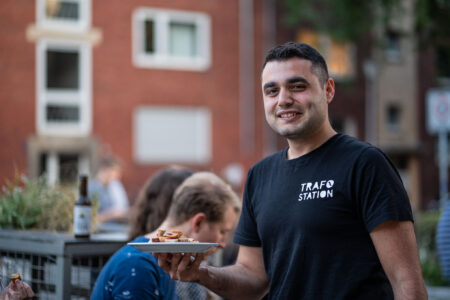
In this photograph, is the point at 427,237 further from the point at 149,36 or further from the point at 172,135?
the point at 149,36

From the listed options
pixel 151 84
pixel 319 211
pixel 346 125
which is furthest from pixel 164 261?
pixel 346 125

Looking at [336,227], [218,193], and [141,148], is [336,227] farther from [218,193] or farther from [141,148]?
[141,148]

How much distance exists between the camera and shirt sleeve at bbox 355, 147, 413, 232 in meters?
2.38

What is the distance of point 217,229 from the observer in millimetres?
3328

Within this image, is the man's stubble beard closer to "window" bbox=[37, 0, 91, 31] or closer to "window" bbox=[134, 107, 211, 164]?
"window" bbox=[134, 107, 211, 164]

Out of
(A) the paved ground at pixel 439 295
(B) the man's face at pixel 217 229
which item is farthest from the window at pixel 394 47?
(B) the man's face at pixel 217 229

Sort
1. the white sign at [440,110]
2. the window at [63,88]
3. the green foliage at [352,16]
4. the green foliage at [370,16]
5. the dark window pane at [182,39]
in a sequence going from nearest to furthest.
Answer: the white sign at [440,110] < the green foliage at [370,16] < the green foliage at [352,16] < the window at [63,88] < the dark window pane at [182,39]

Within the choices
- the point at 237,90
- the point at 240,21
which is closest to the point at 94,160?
the point at 237,90

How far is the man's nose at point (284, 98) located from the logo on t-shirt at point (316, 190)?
1.10 ft

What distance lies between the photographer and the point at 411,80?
27500mm

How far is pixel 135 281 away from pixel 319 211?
37.7 inches

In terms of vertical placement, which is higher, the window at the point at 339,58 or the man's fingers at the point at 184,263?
the window at the point at 339,58

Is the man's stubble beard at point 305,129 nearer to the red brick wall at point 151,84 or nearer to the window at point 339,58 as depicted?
the red brick wall at point 151,84

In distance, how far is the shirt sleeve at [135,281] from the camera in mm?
2957
